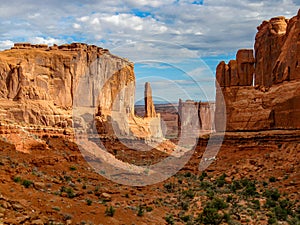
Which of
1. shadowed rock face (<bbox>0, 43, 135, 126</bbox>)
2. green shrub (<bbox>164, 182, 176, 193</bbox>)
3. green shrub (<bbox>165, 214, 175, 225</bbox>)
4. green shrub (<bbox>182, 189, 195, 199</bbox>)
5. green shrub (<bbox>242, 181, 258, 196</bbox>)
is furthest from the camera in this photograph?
Answer: shadowed rock face (<bbox>0, 43, 135, 126</bbox>)

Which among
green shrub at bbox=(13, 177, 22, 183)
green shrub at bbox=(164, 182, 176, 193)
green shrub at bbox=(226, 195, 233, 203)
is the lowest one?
green shrub at bbox=(226, 195, 233, 203)

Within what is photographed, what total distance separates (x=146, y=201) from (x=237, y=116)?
799 inches

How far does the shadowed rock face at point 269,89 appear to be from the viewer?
126 ft

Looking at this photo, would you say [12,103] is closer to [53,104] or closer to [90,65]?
[53,104]

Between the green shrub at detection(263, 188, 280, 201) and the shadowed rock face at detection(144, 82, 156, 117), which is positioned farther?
the shadowed rock face at detection(144, 82, 156, 117)

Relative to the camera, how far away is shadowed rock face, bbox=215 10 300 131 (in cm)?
3853

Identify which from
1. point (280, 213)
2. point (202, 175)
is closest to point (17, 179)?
point (280, 213)

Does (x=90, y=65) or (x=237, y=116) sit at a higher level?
(x=90, y=65)

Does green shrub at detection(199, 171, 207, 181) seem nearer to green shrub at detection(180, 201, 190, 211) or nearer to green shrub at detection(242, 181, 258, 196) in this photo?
green shrub at detection(242, 181, 258, 196)

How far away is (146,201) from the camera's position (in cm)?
2470

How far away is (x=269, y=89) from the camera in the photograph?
137ft

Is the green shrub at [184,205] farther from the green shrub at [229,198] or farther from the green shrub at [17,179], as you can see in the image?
the green shrub at [17,179]

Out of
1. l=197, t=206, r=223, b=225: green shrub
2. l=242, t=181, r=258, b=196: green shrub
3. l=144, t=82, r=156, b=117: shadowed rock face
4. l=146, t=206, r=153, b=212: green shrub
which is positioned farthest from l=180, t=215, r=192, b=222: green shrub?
l=144, t=82, r=156, b=117: shadowed rock face

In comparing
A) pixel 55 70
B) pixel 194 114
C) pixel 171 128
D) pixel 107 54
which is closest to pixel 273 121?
pixel 55 70
